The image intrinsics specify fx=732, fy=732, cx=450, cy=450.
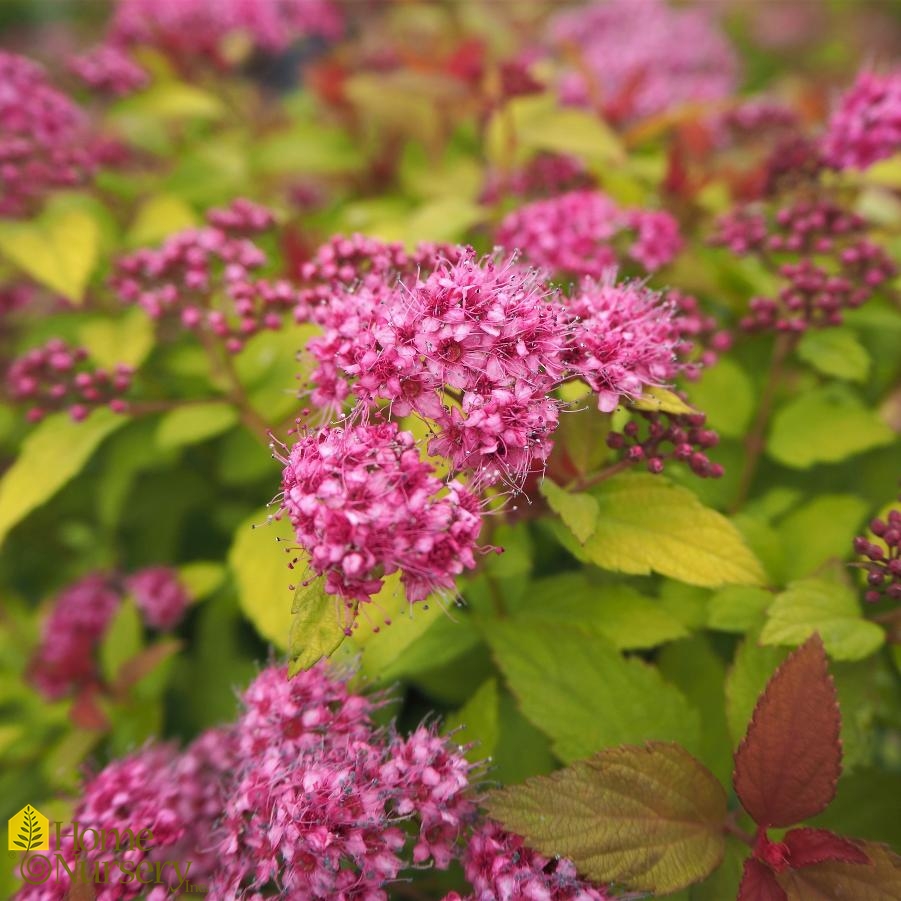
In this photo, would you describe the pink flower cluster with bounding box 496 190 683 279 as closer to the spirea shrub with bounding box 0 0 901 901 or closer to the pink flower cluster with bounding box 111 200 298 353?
the spirea shrub with bounding box 0 0 901 901

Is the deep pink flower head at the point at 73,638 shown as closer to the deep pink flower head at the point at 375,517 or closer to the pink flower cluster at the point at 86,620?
the pink flower cluster at the point at 86,620

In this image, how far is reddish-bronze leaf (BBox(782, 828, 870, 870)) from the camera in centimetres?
90

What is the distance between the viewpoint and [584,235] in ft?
5.13

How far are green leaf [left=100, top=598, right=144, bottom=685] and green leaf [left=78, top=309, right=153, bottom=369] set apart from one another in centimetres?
59

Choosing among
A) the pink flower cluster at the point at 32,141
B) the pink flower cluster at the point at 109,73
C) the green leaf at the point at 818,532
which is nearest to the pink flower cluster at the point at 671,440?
the green leaf at the point at 818,532

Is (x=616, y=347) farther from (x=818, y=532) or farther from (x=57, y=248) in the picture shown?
(x=57, y=248)

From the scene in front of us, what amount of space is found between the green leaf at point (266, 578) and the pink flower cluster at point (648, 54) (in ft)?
6.33

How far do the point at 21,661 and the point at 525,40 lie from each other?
3204 mm

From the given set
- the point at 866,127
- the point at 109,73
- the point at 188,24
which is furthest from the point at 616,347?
the point at 188,24

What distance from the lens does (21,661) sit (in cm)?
197

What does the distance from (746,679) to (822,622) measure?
0.15 metres

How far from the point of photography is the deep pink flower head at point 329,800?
91 centimetres

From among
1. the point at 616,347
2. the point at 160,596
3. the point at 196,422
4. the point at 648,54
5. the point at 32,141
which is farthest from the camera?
the point at 648,54

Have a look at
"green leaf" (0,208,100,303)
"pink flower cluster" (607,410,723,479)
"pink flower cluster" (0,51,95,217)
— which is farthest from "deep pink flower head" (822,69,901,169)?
"pink flower cluster" (0,51,95,217)
